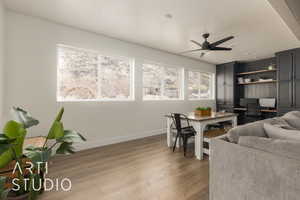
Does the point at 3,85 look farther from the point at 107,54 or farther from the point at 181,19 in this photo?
the point at 181,19

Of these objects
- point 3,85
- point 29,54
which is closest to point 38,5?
point 29,54

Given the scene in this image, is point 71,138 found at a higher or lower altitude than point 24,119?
lower

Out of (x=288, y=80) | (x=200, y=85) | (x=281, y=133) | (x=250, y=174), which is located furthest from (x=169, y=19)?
(x=288, y=80)

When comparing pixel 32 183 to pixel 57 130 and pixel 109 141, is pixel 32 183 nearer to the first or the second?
pixel 57 130

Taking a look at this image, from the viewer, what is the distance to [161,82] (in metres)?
4.92

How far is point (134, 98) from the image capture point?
4133mm

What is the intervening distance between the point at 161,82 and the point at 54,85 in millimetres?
3070

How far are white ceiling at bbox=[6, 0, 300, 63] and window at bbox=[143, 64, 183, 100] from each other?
3.34ft

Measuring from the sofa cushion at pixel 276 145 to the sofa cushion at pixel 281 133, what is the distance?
0.21 m

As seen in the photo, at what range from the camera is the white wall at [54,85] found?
8.41ft

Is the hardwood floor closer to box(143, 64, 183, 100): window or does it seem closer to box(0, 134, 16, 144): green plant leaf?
box(0, 134, 16, 144): green plant leaf

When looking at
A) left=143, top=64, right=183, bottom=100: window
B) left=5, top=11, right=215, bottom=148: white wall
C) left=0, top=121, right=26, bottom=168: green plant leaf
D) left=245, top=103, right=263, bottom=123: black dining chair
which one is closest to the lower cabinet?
left=245, top=103, right=263, bottom=123: black dining chair

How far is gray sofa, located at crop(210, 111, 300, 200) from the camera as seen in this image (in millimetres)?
1033

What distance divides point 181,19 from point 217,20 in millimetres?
696
